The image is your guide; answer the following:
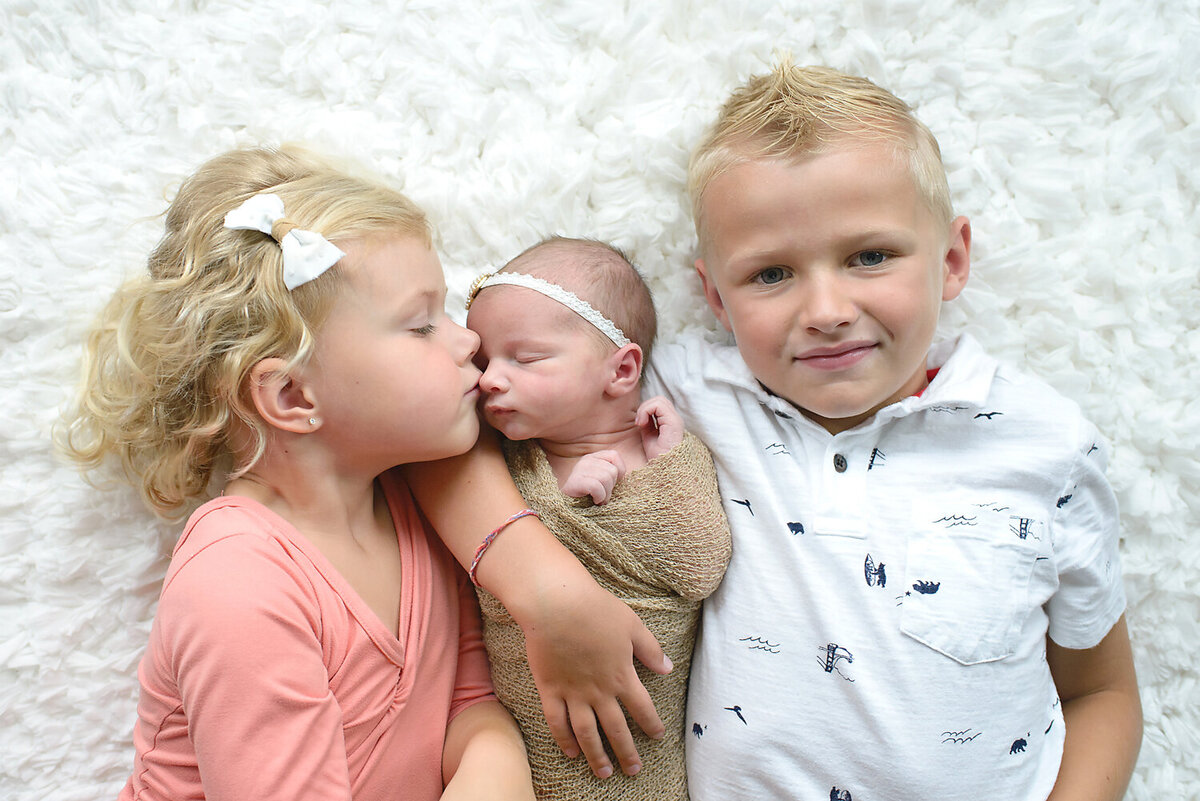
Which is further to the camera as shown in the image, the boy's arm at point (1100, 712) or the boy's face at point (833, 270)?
the boy's arm at point (1100, 712)

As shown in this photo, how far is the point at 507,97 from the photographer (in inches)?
52.4

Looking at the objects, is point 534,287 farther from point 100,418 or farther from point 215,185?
point 100,418

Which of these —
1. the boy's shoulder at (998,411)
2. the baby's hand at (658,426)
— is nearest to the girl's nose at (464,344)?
the baby's hand at (658,426)

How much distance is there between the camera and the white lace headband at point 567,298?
1.18 m

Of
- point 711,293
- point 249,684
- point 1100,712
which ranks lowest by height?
point 1100,712

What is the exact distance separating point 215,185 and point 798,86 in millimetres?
745

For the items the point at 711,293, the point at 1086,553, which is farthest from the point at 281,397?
the point at 1086,553

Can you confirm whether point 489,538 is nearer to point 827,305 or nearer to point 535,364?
point 535,364


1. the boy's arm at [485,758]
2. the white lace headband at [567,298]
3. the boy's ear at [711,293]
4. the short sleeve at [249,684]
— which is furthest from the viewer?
the boy's ear at [711,293]

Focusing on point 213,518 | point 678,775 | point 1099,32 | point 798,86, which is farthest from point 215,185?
point 1099,32

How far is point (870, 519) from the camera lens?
116 cm

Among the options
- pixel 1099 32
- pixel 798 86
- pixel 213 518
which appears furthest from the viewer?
pixel 1099 32

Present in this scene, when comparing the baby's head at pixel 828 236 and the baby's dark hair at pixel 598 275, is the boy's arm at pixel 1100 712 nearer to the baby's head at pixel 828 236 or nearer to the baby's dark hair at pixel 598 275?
the baby's head at pixel 828 236

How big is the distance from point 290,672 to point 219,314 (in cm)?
41
